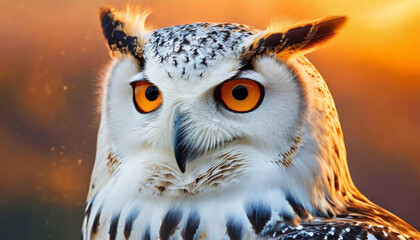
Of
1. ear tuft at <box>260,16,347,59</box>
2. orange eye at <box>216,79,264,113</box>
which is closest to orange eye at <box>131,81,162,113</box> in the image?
orange eye at <box>216,79,264,113</box>

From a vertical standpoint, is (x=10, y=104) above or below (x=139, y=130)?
above

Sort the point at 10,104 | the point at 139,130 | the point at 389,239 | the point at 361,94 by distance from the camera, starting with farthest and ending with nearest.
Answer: the point at 10,104 → the point at 361,94 → the point at 139,130 → the point at 389,239

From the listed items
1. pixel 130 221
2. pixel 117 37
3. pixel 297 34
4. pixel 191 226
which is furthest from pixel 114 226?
pixel 297 34

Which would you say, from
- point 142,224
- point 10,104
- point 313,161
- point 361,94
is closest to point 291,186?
point 313,161

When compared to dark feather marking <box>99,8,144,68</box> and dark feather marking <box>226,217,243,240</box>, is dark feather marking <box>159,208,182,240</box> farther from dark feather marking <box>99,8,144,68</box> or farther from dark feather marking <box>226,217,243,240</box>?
dark feather marking <box>99,8,144,68</box>

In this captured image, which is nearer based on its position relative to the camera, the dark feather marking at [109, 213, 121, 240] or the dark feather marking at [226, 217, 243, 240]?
the dark feather marking at [226, 217, 243, 240]

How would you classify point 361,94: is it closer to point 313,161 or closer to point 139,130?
point 313,161
